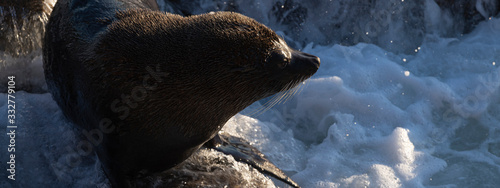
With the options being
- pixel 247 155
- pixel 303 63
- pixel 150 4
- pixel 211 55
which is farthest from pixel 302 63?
pixel 150 4

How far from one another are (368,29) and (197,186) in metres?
4.98

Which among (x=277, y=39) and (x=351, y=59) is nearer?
(x=277, y=39)

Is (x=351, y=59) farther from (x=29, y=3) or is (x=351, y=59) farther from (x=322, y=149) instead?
(x=29, y=3)

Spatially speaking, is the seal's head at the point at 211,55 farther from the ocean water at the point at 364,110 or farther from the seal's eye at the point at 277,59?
the ocean water at the point at 364,110

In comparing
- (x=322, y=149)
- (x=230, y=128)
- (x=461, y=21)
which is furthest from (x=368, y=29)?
(x=230, y=128)

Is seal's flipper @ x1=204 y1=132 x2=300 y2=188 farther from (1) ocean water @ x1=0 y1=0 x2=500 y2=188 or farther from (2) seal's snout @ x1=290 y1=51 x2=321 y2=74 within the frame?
(2) seal's snout @ x1=290 y1=51 x2=321 y2=74

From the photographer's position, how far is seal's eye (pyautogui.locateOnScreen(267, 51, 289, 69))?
9.48 feet

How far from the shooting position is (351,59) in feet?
22.9

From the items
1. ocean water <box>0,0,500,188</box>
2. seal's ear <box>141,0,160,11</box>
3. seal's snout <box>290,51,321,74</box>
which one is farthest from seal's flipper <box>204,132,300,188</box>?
A: seal's ear <box>141,0,160,11</box>

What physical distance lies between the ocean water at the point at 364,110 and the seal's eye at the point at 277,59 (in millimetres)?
966

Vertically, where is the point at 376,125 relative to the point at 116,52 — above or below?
above

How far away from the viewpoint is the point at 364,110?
6.06 metres

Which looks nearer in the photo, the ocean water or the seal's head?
the seal's head

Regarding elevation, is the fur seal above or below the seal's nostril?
below
